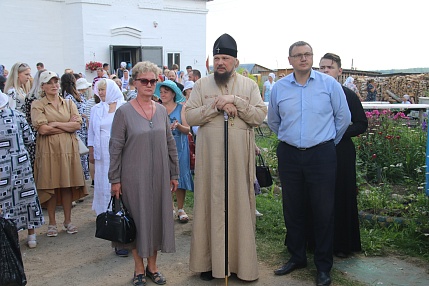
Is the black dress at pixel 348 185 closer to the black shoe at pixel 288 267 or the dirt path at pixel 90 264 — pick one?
the black shoe at pixel 288 267

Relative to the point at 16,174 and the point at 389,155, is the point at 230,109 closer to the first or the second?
the point at 16,174

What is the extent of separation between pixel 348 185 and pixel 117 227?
252 centimetres

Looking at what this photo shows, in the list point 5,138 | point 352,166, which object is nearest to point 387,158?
point 352,166

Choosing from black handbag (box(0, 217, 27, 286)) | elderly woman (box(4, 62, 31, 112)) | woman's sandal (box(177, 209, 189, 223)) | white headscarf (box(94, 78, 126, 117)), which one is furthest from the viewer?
elderly woman (box(4, 62, 31, 112))

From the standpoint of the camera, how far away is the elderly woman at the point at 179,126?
629 cm

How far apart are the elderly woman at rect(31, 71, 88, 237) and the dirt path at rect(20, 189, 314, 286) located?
0.43 meters

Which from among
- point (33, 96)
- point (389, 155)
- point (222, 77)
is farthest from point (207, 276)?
point (389, 155)

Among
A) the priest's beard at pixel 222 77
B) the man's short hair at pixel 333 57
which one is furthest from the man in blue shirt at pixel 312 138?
the man's short hair at pixel 333 57

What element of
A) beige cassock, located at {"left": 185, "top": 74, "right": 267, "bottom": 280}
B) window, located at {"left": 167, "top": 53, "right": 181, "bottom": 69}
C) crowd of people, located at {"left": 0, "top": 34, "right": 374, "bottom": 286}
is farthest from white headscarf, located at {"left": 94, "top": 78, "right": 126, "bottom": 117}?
window, located at {"left": 167, "top": 53, "right": 181, "bottom": 69}

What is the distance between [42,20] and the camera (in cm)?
2106

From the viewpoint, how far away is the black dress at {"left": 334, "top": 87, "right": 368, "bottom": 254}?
5.16m

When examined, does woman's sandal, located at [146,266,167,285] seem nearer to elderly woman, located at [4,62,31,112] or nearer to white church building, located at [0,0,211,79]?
elderly woman, located at [4,62,31,112]

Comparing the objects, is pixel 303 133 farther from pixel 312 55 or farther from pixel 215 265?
pixel 215 265

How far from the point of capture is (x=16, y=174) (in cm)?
545
